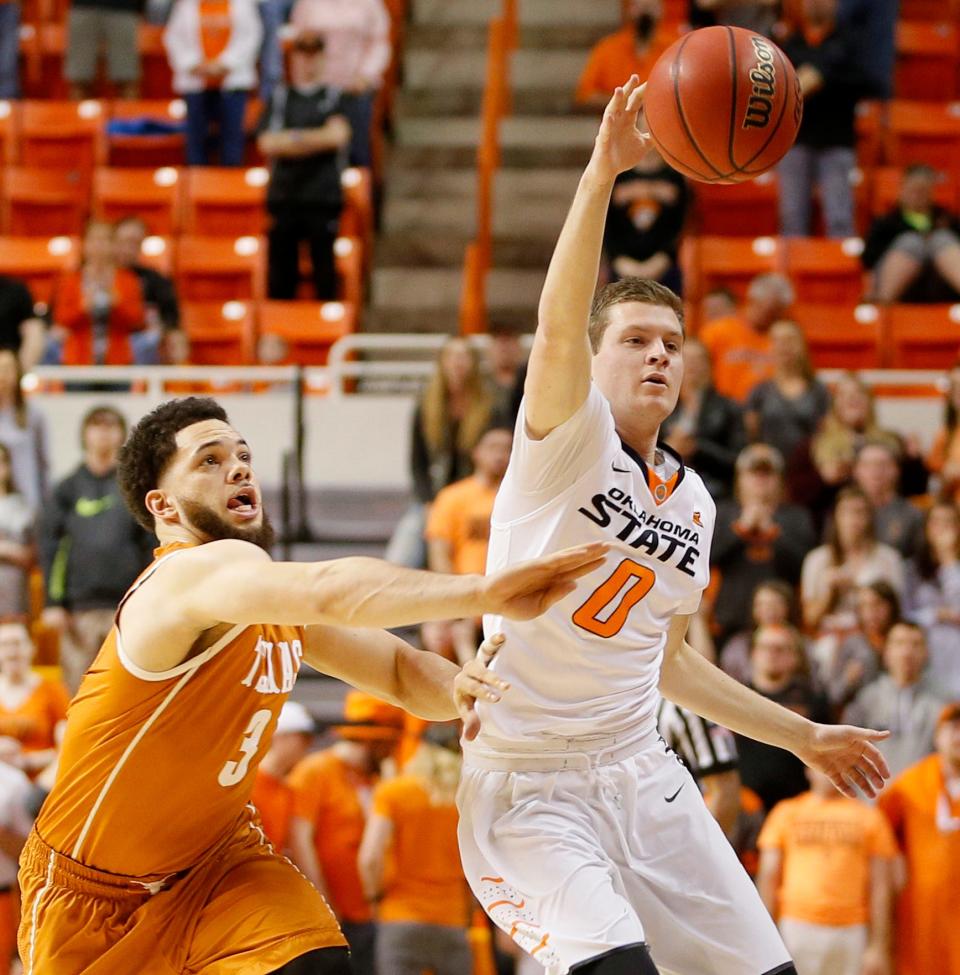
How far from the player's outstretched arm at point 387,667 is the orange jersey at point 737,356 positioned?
6.01m

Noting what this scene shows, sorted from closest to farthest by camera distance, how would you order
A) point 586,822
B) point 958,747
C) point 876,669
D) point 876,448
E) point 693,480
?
1. point 586,822
2. point 693,480
3. point 958,747
4. point 876,669
5. point 876,448

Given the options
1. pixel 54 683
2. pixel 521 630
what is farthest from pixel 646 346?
pixel 54 683

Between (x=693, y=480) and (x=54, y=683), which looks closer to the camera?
(x=693, y=480)

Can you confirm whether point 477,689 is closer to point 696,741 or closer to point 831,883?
point 696,741

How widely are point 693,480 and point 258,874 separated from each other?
57.7 inches

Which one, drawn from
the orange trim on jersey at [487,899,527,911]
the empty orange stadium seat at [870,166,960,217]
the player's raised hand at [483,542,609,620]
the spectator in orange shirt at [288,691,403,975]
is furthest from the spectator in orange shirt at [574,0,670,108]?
the player's raised hand at [483,542,609,620]

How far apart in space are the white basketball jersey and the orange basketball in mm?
817

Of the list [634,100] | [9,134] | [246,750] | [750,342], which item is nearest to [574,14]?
[9,134]

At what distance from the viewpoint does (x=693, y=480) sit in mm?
4555

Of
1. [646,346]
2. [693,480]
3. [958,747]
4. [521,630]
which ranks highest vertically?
[646,346]

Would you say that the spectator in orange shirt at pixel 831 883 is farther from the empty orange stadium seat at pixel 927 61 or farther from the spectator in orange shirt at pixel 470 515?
the empty orange stadium seat at pixel 927 61

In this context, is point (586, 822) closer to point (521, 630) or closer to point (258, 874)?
point (521, 630)

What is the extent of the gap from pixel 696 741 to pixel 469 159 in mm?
8154

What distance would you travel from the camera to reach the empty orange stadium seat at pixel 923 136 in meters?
13.0
